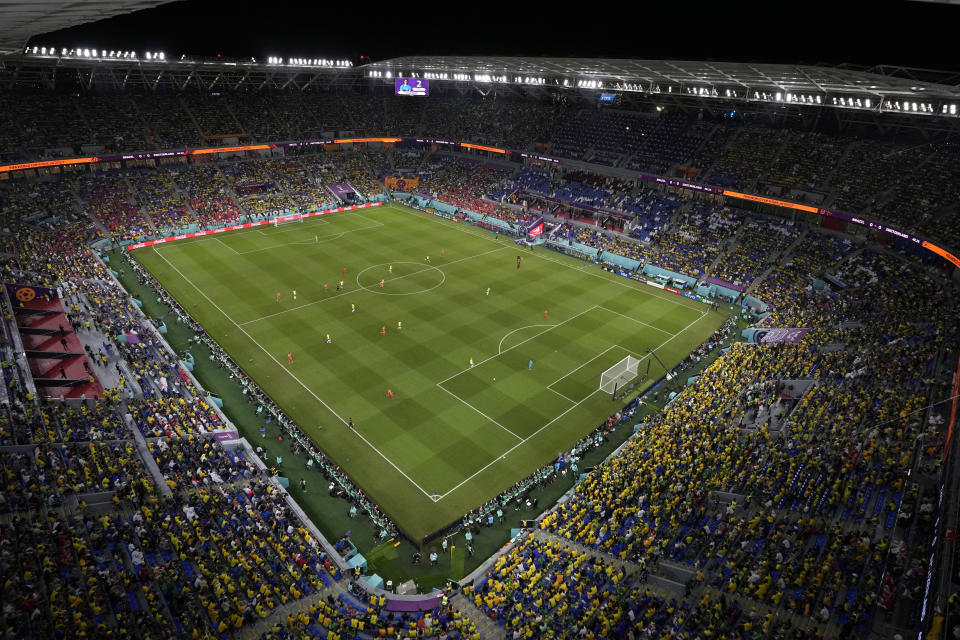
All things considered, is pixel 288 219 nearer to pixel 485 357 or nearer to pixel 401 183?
pixel 401 183

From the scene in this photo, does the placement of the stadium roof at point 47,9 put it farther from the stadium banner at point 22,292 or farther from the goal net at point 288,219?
the goal net at point 288,219

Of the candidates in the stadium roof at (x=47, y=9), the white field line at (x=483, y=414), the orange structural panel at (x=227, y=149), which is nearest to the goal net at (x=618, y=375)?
the white field line at (x=483, y=414)

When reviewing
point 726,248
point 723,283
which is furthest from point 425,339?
point 726,248

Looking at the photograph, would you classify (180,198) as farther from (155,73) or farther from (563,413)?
(563,413)

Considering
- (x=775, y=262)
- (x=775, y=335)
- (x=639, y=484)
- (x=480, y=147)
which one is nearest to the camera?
(x=639, y=484)

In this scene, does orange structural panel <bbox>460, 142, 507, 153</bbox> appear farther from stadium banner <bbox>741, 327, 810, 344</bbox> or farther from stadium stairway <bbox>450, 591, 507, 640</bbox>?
stadium stairway <bbox>450, 591, 507, 640</bbox>

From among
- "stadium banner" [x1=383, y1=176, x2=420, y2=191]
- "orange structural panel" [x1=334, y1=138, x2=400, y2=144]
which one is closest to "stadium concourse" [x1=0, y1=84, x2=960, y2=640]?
"stadium banner" [x1=383, y1=176, x2=420, y2=191]
